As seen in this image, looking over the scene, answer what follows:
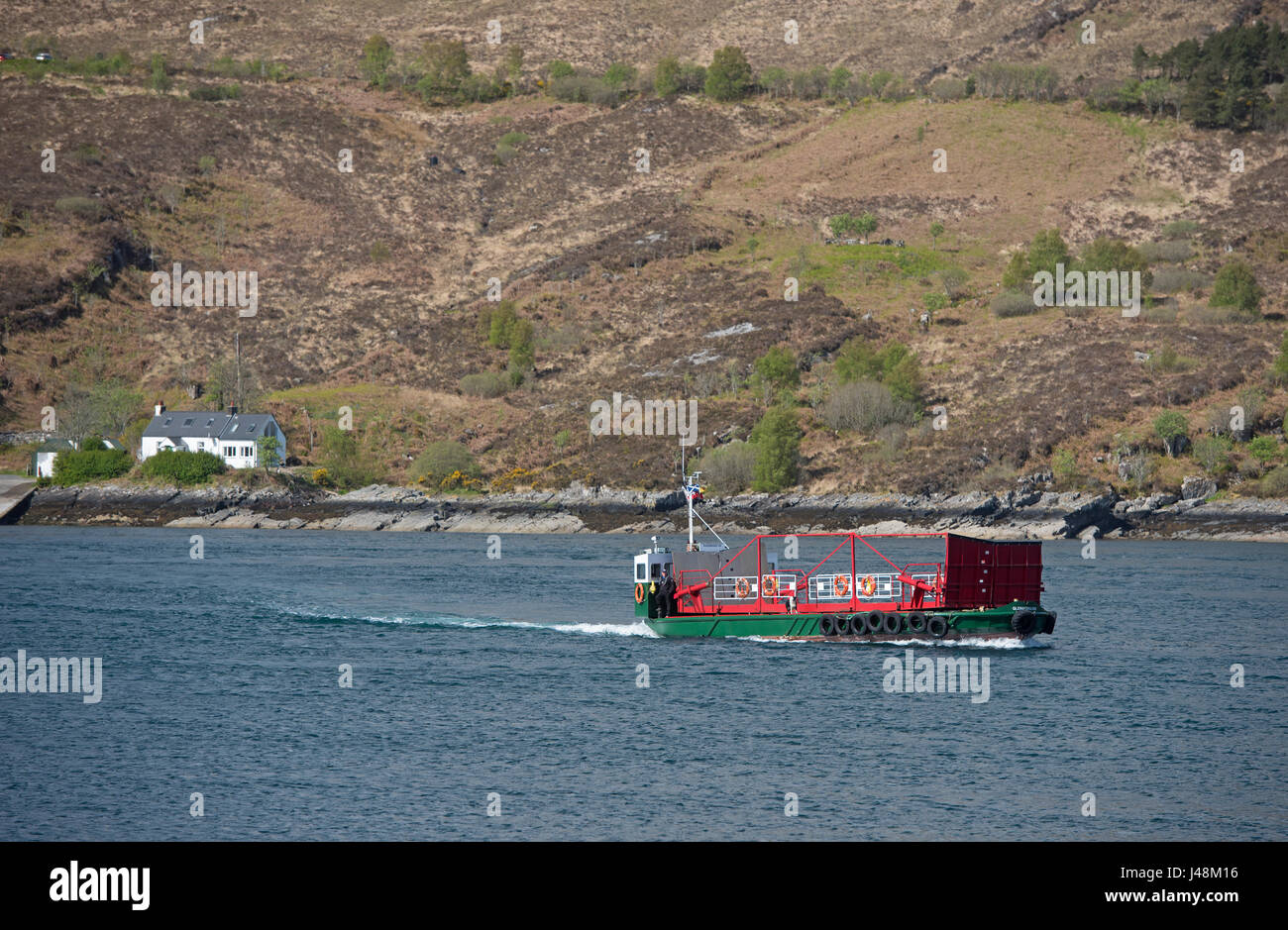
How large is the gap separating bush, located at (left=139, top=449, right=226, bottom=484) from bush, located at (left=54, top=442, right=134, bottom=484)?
2.78 m

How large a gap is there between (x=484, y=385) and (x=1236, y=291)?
81.4 meters

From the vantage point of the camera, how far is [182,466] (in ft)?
425

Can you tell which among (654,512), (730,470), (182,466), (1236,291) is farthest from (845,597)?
(1236,291)

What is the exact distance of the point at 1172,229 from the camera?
174 m

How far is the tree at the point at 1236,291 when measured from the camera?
145000 mm

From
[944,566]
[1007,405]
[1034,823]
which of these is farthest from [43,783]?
[1007,405]

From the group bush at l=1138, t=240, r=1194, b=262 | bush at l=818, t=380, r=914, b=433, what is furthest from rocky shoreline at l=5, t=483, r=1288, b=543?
bush at l=1138, t=240, r=1194, b=262

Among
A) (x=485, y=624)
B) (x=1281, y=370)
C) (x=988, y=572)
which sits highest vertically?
(x=1281, y=370)

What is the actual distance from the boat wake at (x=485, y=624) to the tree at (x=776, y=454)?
221ft

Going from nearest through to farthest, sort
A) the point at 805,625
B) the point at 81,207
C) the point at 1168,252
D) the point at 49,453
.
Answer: the point at 805,625 < the point at 49,453 < the point at 1168,252 < the point at 81,207

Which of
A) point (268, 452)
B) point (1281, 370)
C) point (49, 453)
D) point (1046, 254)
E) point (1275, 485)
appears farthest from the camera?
point (1046, 254)

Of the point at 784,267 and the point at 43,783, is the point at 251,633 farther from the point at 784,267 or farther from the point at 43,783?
the point at 784,267

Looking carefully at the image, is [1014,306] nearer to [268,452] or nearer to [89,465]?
[268,452]

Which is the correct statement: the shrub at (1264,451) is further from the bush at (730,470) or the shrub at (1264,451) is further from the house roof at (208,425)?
the house roof at (208,425)
